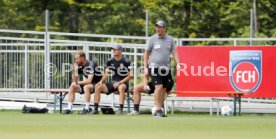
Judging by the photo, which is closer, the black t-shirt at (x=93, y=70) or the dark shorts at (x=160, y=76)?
the dark shorts at (x=160, y=76)

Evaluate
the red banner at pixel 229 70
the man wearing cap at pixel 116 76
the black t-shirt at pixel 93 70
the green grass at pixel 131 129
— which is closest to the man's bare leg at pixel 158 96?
the green grass at pixel 131 129

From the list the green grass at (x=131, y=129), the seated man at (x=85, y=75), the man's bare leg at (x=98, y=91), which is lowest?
the green grass at (x=131, y=129)

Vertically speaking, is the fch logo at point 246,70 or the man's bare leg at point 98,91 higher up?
the fch logo at point 246,70

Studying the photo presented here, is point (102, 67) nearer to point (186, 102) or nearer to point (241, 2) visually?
point (186, 102)

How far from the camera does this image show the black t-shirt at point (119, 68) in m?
21.5

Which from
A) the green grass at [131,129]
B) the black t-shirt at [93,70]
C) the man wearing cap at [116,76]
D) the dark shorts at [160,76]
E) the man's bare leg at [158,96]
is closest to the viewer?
the green grass at [131,129]

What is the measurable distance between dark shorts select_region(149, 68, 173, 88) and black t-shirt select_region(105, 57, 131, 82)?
1.76 meters

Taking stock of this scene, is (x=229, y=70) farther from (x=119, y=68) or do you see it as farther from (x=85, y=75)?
(x=85, y=75)

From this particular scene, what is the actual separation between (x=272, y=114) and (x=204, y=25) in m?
18.8

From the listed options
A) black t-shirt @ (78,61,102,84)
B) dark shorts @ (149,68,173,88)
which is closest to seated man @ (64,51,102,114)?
black t-shirt @ (78,61,102,84)

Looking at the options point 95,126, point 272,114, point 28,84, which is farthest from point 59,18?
point 95,126

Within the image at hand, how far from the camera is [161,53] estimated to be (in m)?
19.8

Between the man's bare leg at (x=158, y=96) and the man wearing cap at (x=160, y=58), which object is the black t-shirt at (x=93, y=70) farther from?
the man's bare leg at (x=158, y=96)

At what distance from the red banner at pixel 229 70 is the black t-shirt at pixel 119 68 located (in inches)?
69.6
